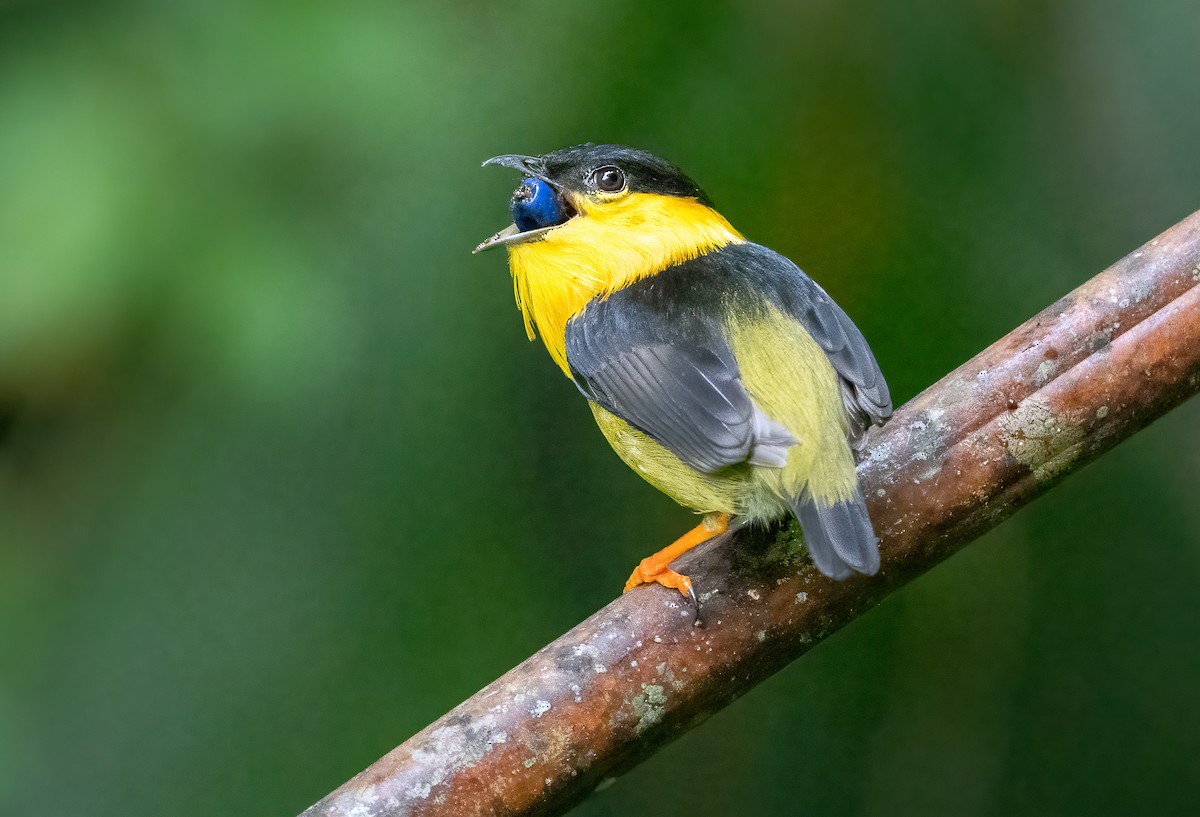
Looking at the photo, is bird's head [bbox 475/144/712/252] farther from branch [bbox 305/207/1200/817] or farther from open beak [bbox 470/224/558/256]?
branch [bbox 305/207/1200/817]

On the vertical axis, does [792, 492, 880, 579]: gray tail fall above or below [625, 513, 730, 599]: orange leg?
above

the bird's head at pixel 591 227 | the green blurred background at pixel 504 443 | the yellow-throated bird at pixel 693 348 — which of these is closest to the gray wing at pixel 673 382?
the yellow-throated bird at pixel 693 348

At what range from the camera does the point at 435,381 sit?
3.07 meters

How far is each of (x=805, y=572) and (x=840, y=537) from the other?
0.25m

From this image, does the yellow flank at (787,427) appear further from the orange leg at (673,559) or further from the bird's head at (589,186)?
the bird's head at (589,186)

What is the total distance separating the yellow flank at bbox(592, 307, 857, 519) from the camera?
195cm

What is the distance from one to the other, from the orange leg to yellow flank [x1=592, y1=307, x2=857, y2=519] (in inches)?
1.4

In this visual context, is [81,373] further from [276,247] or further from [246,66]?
[246,66]

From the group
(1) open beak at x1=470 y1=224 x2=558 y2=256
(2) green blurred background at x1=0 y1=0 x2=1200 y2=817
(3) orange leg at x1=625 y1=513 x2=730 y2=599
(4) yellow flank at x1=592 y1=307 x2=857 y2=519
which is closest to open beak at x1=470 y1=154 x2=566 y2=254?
(1) open beak at x1=470 y1=224 x2=558 y2=256

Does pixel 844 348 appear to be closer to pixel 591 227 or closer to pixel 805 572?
pixel 805 572

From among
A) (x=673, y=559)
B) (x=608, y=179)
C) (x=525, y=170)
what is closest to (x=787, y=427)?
(x=673, y=559)

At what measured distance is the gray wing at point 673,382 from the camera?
6.52 ft

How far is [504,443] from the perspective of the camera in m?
3.16

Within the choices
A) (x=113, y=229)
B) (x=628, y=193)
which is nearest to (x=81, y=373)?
(x=113, y=229)
